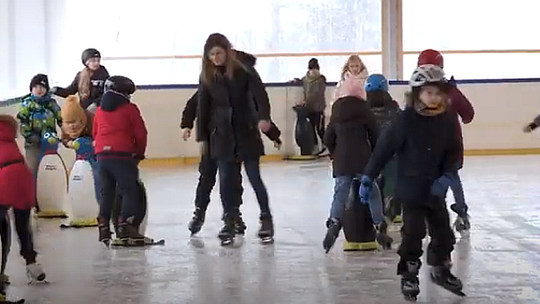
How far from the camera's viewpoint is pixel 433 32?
52.2ft

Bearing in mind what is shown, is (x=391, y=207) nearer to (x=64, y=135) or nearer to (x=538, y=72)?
(x=64, y=135)

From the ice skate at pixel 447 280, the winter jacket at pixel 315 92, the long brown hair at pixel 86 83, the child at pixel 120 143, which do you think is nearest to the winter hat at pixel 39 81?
the long brown hair at pixel 86 83

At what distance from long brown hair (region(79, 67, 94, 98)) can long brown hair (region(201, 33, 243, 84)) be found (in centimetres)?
202

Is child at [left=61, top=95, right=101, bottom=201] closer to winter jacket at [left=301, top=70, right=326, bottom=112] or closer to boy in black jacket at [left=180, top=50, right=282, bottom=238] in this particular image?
boy in black jacket at [left=180, top=50, right=282, bottom=238]

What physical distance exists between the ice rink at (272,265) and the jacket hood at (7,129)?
792mm

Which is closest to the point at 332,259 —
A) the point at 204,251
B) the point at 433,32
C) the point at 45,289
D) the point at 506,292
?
the point at 204,251

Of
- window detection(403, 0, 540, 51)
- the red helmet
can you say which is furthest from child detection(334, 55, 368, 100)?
window detection(403, 0, 540, 51)

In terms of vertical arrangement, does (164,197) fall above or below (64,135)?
below

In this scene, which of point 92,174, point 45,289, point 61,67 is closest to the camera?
point 45,289

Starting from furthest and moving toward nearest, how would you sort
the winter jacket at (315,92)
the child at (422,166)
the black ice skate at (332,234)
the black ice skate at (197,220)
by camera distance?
the winter jacket at (315,92)
the black ice skate at (197,220)
the black ice skate at (332,234)
the child at (422,166)

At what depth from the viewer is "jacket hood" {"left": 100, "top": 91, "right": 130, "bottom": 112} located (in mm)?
6754

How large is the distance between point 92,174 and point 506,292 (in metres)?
3.77

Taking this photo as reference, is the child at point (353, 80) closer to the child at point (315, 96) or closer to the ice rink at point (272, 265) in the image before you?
the ice rink at point (272, 265)

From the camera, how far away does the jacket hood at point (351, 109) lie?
253 inches
